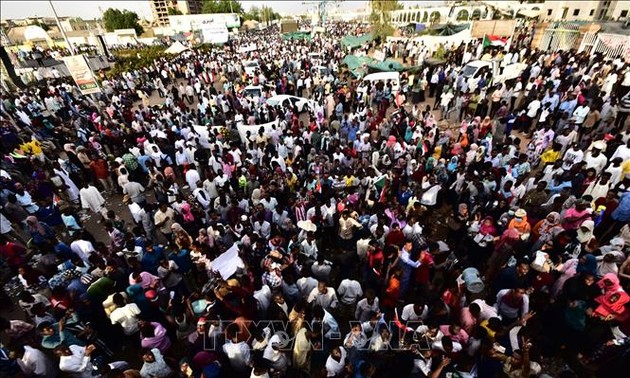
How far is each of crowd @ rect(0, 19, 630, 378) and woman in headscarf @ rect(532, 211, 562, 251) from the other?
0.13ft

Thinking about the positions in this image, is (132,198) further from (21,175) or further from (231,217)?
(21,175)

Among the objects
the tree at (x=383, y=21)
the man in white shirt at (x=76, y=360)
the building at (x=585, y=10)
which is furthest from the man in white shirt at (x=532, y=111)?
the building at (x=585, y=10)

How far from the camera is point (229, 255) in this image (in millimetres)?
5184

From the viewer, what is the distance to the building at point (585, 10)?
31956mm

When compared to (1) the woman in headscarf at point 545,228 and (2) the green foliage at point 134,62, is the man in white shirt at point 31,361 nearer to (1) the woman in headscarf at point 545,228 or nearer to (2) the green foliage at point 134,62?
(1) the woman in headscarf at point 545,228

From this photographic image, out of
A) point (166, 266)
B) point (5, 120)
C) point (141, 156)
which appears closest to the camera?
point (166, 266)

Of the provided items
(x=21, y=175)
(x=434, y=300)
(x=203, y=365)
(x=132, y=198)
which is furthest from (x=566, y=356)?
(x=21, y=175)

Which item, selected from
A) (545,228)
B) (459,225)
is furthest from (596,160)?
(459,225)

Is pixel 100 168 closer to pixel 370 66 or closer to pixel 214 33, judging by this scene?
pixel 370 66

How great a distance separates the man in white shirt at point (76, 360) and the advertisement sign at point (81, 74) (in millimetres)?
12431

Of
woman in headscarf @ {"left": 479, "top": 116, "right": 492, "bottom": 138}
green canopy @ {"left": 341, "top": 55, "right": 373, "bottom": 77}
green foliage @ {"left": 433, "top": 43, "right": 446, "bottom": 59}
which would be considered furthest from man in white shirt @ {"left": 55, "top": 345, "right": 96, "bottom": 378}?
green foliage @ {"left": 433, "top": 43, "right": 446, "bottom": 59}

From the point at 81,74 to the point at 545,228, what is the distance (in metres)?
16.5

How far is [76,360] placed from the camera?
375cm

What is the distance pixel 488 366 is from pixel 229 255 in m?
4.09
